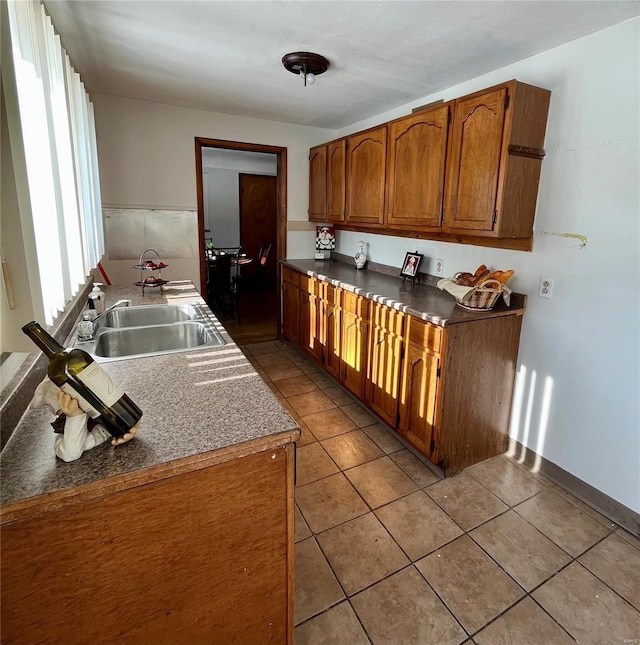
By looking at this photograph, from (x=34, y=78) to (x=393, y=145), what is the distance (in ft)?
6.84

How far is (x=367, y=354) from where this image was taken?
271cm

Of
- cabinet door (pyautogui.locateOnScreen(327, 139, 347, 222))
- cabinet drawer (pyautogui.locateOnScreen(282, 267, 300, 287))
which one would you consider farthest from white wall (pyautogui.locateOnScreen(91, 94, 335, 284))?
cabinet drawer (pyautogui.locateOnScreen(282, 267, 300, 287))

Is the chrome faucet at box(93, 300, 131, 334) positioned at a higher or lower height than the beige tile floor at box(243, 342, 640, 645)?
higher

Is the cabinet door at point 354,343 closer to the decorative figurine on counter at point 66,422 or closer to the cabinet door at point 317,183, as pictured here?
the cabinet door at point 317,183

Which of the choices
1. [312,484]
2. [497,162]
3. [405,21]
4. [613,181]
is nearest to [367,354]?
[312,484]

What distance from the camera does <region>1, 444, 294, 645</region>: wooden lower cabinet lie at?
0.79m

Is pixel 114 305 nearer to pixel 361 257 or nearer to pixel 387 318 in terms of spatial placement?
pixel 387 318

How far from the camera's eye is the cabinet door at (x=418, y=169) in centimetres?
232

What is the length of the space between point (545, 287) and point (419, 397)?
917 mm

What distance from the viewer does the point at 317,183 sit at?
3.82 m

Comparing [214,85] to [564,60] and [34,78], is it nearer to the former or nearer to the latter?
[34,78]

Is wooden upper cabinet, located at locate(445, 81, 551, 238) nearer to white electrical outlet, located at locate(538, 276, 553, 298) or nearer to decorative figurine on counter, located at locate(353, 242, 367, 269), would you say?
white electrical outlet, located at locate(538, 276, 553, 298)

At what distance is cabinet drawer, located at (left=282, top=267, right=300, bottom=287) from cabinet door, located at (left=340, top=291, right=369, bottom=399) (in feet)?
2.97

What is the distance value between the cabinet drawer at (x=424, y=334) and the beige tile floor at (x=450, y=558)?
0.74 metres
